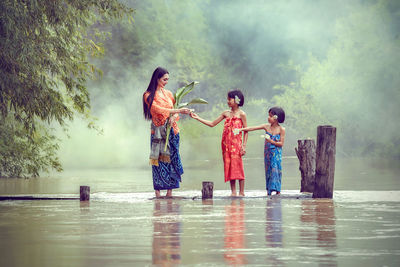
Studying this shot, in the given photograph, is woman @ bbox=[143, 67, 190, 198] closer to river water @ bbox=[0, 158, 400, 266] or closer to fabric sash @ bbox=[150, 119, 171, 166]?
fabric sash @ bbox=[150, 119, 171, 166]

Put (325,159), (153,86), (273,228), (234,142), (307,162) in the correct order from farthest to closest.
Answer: (307,162) → (234,142) → (325,159) → (153,86) → (273,228)

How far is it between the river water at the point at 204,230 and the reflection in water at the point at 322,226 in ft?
0.04

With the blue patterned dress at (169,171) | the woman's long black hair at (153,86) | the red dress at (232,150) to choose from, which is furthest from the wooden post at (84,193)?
the red dress at (232,150)

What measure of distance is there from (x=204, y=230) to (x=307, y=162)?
20.3 ft

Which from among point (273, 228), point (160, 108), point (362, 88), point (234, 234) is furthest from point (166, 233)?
point (362, 88)

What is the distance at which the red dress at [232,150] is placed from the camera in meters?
17.9

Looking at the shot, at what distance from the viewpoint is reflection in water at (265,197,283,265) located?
1020 centimetres

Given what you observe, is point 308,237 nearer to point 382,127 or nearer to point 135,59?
point 382,127

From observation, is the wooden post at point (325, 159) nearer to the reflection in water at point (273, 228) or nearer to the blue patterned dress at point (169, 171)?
the reflection in water at point (273, 228)

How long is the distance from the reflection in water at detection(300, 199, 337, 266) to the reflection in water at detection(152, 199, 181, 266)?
1498mm

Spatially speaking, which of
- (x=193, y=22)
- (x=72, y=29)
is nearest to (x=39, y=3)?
(x=72, y=29)

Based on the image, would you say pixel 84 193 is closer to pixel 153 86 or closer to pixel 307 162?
pixel 153 86

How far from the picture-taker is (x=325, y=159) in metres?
17.7

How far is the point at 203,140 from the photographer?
71.9 metres
